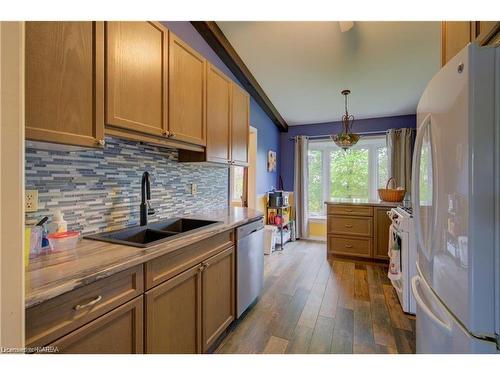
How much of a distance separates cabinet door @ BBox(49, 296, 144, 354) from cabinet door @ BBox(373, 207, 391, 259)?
318cm

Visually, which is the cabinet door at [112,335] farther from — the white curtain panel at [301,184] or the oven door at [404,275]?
the white curtain panel at [301,184]

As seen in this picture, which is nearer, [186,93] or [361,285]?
[186,93]

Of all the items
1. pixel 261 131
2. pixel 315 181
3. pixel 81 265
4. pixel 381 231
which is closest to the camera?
pixel 81 265

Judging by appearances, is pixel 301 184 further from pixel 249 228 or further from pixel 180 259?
pixel 180 259

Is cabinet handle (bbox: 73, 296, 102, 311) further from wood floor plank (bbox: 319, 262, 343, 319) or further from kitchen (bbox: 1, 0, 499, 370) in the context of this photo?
wood floor plank (bbox: 319, 262, 343, 319)

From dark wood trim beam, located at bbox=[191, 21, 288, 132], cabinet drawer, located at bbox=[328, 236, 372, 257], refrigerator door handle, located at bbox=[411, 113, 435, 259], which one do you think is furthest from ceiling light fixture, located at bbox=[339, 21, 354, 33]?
cabinet drawer, located at bbox=[328, 236, 372, 257]

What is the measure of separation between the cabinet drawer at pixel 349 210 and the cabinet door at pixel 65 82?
3.16m

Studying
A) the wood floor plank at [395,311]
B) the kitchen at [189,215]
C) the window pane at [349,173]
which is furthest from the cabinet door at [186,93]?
the window pane at [349,173]

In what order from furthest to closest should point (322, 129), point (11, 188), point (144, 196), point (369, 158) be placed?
point (322, 129), point (369, 158), point (144, 196), point (11, 188)

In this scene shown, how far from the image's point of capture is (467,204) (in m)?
0.73

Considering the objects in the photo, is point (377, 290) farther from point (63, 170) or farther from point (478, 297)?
point (63, 170)

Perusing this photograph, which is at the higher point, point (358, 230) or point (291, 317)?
point (358, 230)

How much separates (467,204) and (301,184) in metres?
3.99

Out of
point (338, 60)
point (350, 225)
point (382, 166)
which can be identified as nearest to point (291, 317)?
point (350, 225)
